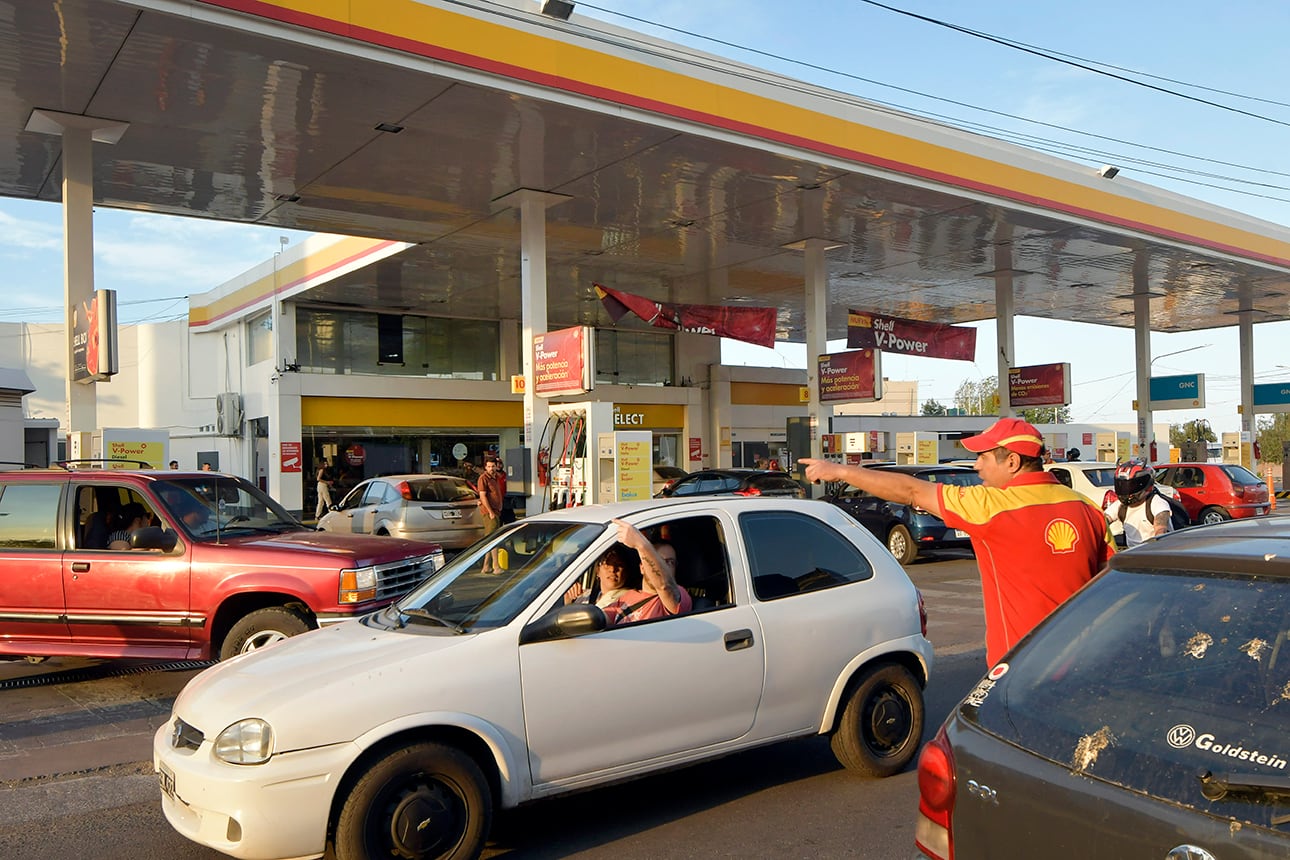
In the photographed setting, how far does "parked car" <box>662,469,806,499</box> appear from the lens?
17.6 m

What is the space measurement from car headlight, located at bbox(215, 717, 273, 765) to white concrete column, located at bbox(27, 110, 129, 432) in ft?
36.6

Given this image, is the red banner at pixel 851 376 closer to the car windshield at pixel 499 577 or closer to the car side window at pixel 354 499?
the car side window at pixel 354 499

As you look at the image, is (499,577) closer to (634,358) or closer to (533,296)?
(533,296)

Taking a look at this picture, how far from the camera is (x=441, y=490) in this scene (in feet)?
59.8

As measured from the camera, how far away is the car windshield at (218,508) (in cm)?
839

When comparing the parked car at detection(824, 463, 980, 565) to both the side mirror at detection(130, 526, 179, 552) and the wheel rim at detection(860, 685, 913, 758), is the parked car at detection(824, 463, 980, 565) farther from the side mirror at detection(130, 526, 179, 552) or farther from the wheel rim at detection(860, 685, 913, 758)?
the side mirror at detection(130, 526, 179, 552)

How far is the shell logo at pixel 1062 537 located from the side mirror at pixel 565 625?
1960 mm

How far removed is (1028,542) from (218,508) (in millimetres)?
6928

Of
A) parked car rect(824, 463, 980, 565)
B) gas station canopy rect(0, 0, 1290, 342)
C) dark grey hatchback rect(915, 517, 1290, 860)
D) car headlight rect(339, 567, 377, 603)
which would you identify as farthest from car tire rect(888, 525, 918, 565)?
dark grey hatchback rect(915, 517, 1290, 860)

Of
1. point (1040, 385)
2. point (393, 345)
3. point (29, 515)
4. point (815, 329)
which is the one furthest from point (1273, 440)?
point (29, 515)

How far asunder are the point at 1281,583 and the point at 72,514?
861 cm

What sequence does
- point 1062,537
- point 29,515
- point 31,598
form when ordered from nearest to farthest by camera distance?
point 1062,537, point 31,598, point 29,515

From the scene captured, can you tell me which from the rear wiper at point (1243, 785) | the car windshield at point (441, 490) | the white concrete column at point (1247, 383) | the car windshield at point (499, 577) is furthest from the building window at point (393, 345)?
the rear wiper at point (1243, 785)

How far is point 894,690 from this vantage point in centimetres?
590
